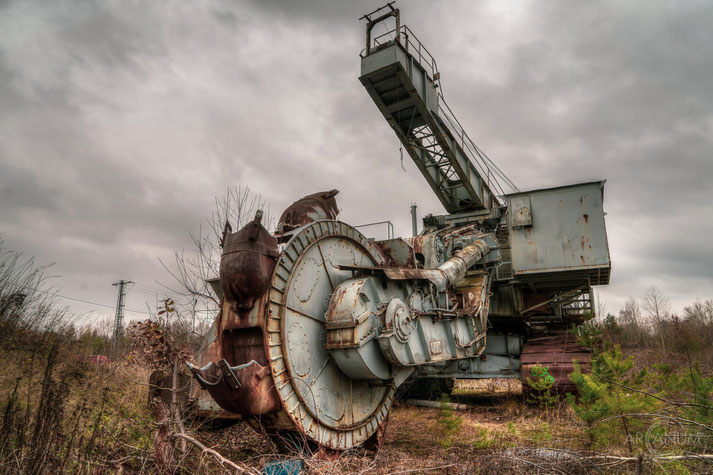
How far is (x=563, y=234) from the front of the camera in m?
10.1

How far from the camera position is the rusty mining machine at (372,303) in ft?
16.1

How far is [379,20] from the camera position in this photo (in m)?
10.7

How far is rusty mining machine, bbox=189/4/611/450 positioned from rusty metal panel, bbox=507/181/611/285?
0.02 meters

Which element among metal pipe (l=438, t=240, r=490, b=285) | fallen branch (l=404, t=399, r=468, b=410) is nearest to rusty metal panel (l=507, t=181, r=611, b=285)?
metal pipe (l=438, t=240, r=490, b=285)

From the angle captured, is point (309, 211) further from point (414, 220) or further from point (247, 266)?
point (414, 220)

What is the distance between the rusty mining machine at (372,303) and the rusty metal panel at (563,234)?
0.07 ft

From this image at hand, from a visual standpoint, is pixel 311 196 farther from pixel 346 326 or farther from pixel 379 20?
pixel 379 20

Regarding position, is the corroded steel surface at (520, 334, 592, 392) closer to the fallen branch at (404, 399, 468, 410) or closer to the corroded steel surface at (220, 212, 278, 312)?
the fallen branch at (404, 399, 468, 410)

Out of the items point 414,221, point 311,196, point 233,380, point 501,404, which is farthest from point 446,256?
point 414,221

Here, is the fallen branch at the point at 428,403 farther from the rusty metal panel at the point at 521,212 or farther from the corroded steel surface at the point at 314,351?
the corroded steel surface at the point at 314,351

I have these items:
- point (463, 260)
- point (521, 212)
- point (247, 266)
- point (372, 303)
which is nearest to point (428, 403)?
point (463, 260)

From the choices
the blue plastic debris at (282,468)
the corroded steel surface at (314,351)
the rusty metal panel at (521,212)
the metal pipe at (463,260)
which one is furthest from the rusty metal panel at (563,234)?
the blue plastic debris at (282,468)

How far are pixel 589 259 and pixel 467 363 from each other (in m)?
3.51

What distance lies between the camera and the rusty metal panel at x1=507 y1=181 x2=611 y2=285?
979cm
